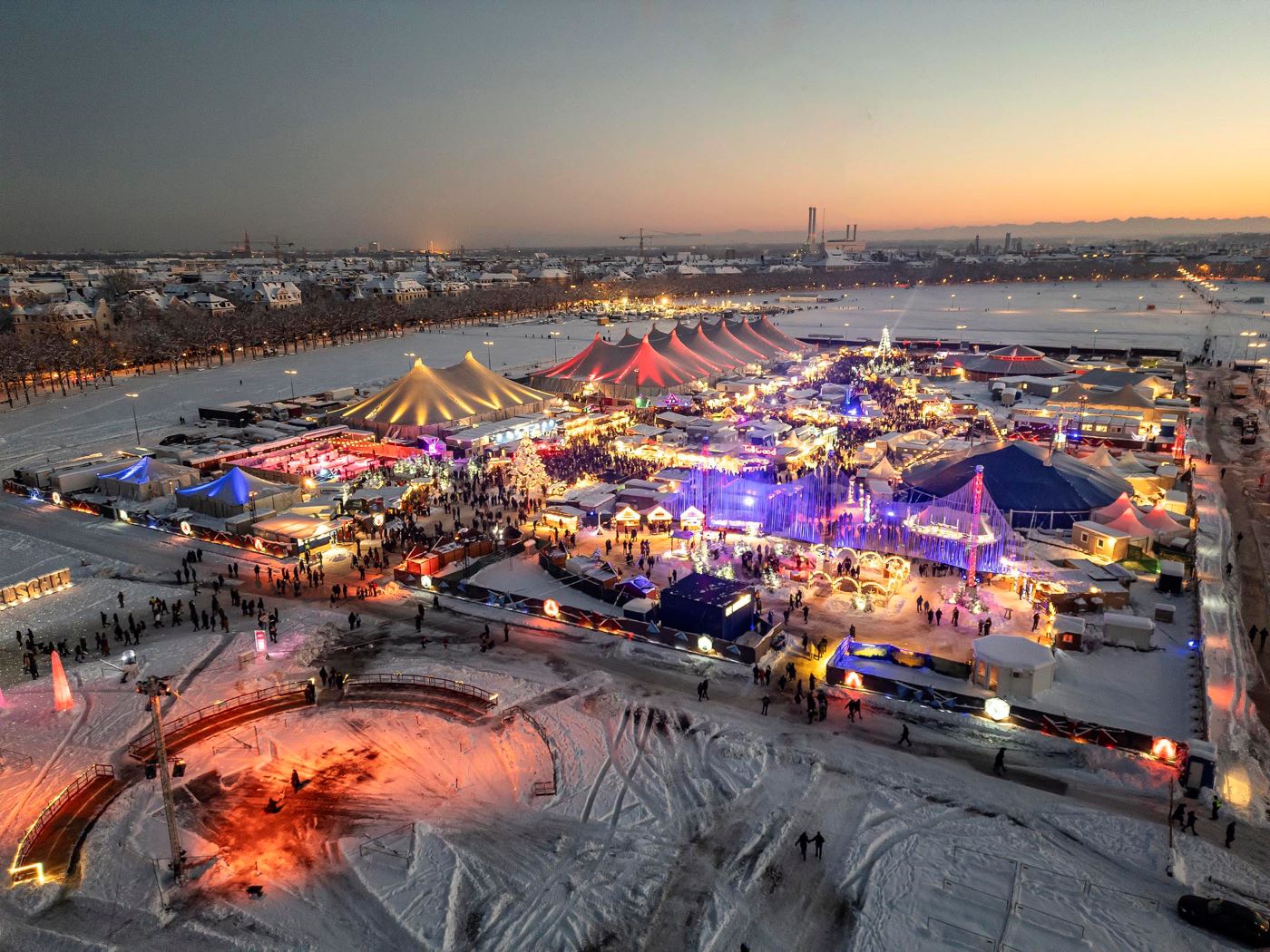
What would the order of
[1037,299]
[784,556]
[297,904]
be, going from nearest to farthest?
1. [297,904]
2. [784,556]
3. [1037,299]

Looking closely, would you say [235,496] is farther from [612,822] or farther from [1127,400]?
[1127,400]

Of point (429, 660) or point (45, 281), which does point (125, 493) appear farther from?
point (45, 281)

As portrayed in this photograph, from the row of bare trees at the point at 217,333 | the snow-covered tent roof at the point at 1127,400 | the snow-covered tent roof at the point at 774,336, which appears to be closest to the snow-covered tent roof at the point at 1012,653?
the snow-covered tent roof at the point at 1127,400

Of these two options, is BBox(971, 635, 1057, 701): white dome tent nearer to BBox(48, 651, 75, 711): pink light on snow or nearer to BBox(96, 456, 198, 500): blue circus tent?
BBox(48, 651, 75, 711): pink light on snow

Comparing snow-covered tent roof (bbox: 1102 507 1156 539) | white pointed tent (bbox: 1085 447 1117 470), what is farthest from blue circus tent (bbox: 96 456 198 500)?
white pointed tent (bbox: 1085 447 1117 470)

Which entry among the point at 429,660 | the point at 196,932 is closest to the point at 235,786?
the point at 196,932
